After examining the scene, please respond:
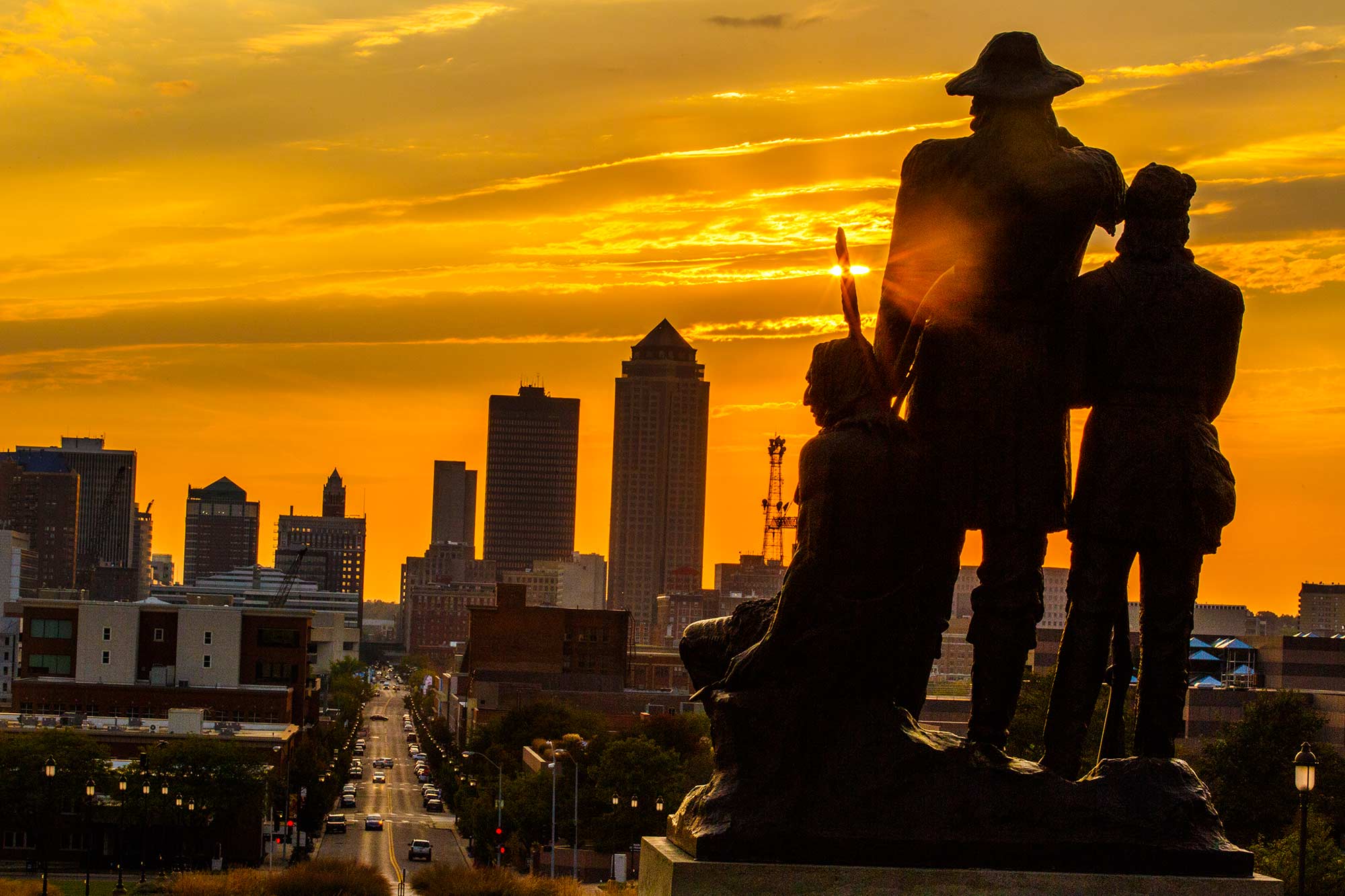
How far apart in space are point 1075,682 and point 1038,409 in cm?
238

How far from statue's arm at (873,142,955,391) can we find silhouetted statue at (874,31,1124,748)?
2 cm

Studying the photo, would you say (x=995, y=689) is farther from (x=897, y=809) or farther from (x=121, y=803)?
(x=121, y=803)

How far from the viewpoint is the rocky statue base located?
16578 mm

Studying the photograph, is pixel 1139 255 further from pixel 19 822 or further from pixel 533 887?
pixel 19 822

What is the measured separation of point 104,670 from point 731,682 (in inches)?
5101

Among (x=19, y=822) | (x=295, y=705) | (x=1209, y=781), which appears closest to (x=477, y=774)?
(x=295, y=705)

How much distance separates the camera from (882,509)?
17094 millimetres

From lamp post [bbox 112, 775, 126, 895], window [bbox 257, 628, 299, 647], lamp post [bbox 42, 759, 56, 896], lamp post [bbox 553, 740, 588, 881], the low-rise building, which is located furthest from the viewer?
window [bbox 257, 628, 299, 647]

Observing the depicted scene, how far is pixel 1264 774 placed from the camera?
8856 centimetres

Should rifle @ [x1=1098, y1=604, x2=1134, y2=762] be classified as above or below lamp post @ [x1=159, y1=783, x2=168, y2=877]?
above

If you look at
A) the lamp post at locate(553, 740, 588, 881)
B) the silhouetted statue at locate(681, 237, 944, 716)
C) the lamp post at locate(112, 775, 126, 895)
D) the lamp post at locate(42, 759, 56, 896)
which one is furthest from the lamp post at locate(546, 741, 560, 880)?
the silhouetted statue at locate(681, 237, 944, 716)

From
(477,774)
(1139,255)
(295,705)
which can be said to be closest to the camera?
(1139,255)

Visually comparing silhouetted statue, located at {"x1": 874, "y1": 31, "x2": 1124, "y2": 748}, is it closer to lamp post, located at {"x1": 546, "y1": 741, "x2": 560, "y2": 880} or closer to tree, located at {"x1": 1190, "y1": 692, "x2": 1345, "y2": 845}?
tree, located at {"x1": 1190, "y1": 692, "x2": 1345, "y2": 845}

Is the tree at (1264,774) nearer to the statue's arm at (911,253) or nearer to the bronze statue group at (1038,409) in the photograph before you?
the bronze statue group at (1038,409)
